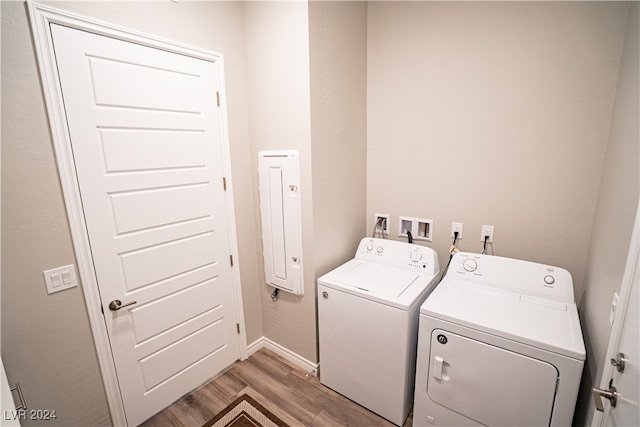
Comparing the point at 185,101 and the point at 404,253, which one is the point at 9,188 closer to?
the point at 185,101

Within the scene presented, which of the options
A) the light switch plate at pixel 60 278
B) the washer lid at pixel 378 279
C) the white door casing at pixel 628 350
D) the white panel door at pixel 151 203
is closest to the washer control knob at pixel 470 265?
the washer lid at pixel 378 279

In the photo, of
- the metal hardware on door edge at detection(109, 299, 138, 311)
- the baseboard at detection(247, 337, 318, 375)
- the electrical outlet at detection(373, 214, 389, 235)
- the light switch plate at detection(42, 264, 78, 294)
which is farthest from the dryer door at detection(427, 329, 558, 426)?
the light switch plate at detection(42, 264, 78, 294)

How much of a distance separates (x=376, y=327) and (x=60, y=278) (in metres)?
1.63

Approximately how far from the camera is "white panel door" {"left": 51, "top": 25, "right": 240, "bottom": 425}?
1.40m

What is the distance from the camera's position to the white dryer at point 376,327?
160 centimetres

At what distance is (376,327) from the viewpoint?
1645mm

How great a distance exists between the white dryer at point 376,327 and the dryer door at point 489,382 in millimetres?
176

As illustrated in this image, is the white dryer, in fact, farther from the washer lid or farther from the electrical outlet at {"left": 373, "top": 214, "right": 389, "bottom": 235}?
the electrical outlet at {"left": 373, "top": 214, "right": 389, "bottom": 235}

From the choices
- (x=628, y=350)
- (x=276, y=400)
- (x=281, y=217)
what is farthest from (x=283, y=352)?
(x=628, y=350)

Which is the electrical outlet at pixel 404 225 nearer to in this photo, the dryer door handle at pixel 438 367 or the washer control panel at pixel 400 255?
the washer control panel at pixel 400 255

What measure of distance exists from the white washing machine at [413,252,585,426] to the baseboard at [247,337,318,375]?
797mm

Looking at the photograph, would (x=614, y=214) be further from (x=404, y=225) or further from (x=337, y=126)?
(x=337, y=126)

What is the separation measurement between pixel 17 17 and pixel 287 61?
123cm

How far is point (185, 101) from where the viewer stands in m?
1.72
